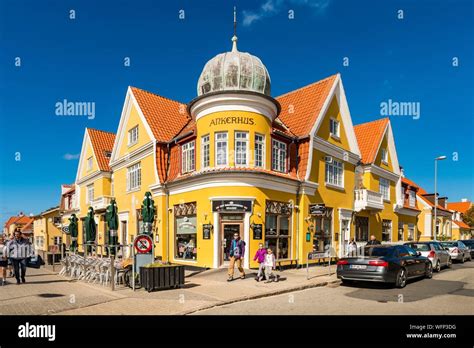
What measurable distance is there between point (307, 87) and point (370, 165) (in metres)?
7.67

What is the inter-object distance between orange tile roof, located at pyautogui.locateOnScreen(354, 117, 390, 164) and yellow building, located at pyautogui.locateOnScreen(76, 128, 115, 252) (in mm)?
19890

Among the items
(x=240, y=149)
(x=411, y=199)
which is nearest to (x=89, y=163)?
(x=240, y=149)

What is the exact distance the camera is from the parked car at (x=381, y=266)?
11938 mm

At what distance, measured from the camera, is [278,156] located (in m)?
18.4

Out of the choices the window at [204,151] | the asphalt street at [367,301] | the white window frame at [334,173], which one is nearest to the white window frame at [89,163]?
the window at [204,151]

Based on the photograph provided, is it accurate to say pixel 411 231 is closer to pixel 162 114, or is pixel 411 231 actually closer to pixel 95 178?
pixel 162 114

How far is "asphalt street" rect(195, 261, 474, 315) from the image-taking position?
353 inches

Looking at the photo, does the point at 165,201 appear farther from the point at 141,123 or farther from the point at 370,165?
the point at 370,165

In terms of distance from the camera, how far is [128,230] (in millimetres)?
24141

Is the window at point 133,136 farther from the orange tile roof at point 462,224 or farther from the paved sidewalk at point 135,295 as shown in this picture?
the orange tile roof at point 462,224

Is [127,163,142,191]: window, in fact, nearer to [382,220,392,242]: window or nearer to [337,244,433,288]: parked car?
[337,244,433,288]: parked car

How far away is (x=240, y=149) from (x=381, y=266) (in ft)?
25.9

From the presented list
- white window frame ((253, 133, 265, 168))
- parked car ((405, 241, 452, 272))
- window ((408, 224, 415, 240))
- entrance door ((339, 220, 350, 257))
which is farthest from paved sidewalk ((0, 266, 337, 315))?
window ((408, 224, 415, 240))
